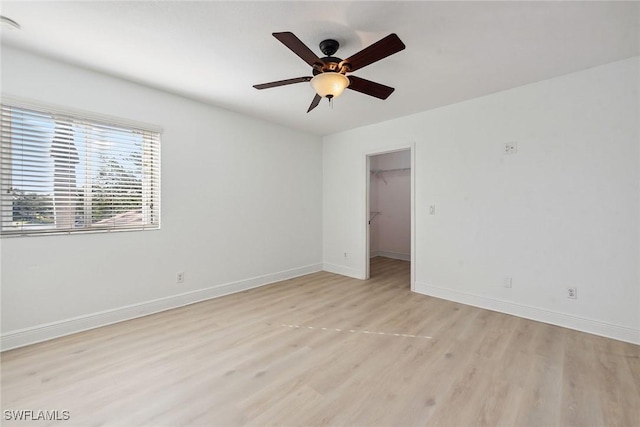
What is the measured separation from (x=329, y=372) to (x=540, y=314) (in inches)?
96.5

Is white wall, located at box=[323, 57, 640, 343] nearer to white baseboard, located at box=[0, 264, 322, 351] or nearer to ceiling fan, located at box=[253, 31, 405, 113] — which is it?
ceiling fan, located at box=[253, 31, 405, 113]

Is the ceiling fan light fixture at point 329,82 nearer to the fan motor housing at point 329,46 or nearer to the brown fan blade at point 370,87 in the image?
the brown fan blade at point 370,87

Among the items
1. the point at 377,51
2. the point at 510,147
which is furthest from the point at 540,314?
the point at 377,51

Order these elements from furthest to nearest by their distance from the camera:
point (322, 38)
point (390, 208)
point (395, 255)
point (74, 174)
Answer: point (390, 208)
point (395, 255)
point (74, 174)
point (322, 38)

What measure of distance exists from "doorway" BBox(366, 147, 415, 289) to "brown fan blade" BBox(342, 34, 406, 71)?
409cm

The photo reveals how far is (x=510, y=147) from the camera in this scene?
3020mm

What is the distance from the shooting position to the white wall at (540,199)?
8.00 ft

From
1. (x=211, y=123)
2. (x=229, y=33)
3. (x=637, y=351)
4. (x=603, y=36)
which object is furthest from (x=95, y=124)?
(x=637, y=351)

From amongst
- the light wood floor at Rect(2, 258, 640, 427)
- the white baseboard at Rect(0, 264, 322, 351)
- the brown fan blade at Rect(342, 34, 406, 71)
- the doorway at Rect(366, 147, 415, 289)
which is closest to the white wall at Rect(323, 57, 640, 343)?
the light wood floor at Rect(2, 258, 640, 427)

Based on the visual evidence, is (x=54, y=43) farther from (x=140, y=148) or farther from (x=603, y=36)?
(x=603, y=36)

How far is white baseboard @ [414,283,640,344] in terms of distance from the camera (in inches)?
95.6

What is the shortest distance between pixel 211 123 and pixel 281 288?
2.49 metres

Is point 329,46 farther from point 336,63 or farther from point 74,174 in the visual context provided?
point 74,174

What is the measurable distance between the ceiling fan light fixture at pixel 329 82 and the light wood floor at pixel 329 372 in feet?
6.96
